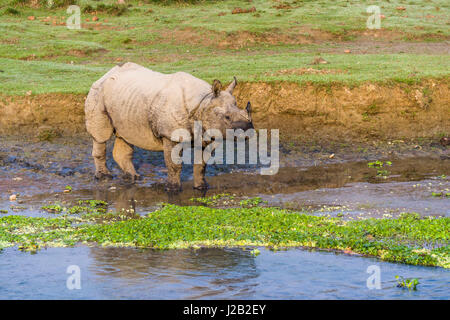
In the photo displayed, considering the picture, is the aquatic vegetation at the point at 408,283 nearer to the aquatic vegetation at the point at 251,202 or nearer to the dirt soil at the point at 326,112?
the aquatic vegetation at the point at 251,202

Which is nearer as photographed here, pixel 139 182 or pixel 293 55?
pixel 139 182

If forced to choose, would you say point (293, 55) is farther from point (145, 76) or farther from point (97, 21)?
point (97, 21)

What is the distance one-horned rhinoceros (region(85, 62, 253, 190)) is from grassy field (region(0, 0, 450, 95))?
3806 millimetres

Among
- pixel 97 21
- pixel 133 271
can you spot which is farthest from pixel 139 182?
pixel 97 21

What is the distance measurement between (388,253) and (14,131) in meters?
11.4

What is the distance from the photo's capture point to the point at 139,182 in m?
14.6

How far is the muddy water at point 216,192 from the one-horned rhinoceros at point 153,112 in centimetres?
57

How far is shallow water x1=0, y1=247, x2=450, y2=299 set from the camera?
8.30 meters

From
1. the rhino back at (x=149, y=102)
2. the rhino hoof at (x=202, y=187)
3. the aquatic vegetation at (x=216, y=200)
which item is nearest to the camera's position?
the aquatic vegetation at (x=216, y=200)

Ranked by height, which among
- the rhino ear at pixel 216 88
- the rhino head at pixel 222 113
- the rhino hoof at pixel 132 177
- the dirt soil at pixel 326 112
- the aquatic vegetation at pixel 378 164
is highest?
the rhino ear at pixel 216 88

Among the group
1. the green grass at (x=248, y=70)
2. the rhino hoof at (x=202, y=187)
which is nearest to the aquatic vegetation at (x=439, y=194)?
the rhino hoof at (x=202, y=187)

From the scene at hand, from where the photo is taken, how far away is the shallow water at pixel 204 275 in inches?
327

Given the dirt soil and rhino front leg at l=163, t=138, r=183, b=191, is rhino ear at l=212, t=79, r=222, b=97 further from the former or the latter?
the dirt soil

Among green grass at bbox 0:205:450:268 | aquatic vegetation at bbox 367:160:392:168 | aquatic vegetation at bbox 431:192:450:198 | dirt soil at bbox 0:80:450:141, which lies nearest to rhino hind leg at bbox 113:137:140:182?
dirt soil at bbox 0:80:450:141
